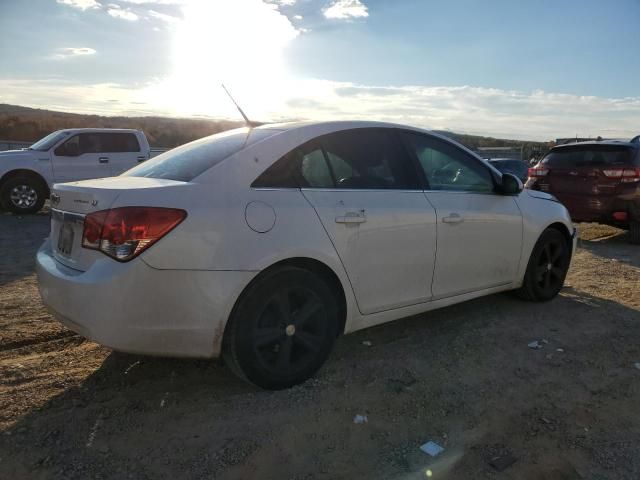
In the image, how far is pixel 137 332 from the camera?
283 centimetres

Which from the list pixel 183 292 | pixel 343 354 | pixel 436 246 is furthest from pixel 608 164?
pixel 183 292

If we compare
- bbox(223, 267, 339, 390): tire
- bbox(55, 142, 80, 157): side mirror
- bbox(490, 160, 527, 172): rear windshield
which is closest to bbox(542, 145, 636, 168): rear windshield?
bbox(223, 267, 339, 390): tire

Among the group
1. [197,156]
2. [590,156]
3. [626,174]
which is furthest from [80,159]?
[626,174]

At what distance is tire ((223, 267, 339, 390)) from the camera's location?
3.04 m

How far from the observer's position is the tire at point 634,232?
8.51 meters

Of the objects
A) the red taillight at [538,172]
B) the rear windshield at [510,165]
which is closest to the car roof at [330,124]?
the red taillight at [538,172]

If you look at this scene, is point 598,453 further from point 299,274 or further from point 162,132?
point 162,132

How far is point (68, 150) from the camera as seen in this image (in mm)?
11930

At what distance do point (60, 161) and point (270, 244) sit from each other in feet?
34.3

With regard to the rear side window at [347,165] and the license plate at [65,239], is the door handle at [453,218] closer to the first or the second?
the rear side window at [347,165]

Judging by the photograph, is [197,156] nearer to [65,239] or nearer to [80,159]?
[65,239]

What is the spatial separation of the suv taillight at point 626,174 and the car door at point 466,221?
4739mm

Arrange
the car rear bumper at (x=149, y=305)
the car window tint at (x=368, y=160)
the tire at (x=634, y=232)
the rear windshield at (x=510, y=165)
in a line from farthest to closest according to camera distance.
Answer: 1. the rear windshield at (x=510, y=165)
2. the tire at (x=634, y=232)
3. the car window tint at (x=368, y=160)
4. the car rear bumper at (x=149, y=305)

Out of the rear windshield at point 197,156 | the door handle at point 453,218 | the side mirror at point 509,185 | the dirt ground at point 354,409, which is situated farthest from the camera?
the side mirror at point 509,185
